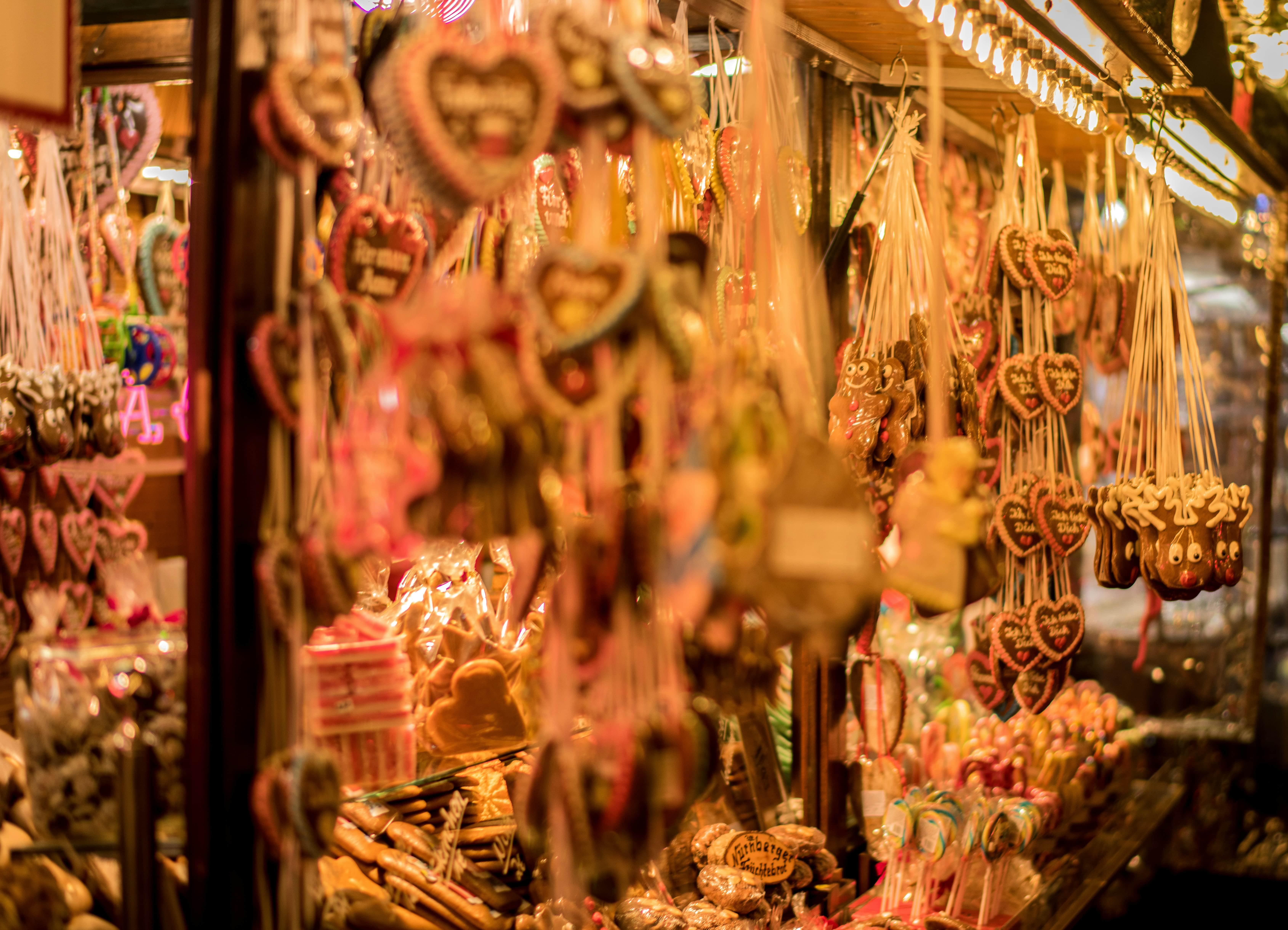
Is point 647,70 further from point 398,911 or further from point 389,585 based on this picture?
point 389,585

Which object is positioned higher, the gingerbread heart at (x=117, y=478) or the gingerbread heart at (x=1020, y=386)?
the gingerbread heart at (x=1020, y=386)

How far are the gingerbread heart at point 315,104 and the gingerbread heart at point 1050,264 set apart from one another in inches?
57.8

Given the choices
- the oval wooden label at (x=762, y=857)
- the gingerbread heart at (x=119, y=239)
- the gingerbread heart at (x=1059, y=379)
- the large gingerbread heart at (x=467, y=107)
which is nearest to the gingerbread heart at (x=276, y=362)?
the large gingerbread heart at (x=467, y=107)

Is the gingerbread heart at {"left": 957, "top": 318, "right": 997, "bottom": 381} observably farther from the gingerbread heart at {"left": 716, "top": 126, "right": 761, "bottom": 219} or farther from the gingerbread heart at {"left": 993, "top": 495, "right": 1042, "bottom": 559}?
the gingerbread heart at {"left": 716, "top": 126, "right": 761, "bottom": 219}

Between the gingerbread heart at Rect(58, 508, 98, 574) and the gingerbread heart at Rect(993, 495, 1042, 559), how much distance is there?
4.80 ft

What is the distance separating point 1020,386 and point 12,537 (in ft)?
5.34

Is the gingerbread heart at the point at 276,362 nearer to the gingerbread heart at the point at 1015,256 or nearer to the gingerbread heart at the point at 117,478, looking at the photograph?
the gingerbread heart at the point at 117,478

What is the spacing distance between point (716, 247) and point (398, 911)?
3.61 ft

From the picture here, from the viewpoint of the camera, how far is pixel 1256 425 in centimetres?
443

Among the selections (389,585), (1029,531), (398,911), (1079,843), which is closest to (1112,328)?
(1029,531)

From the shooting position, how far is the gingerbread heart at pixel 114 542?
1881mm

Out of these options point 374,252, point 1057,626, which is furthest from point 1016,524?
point 374,252

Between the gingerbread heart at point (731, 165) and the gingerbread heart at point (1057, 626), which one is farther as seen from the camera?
the gingerbread heart at point (1057, 626)

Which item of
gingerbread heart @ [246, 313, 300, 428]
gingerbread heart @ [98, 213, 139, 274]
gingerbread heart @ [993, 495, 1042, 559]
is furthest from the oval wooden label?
gingerbread heart @ [98, 213, 139, 274]
